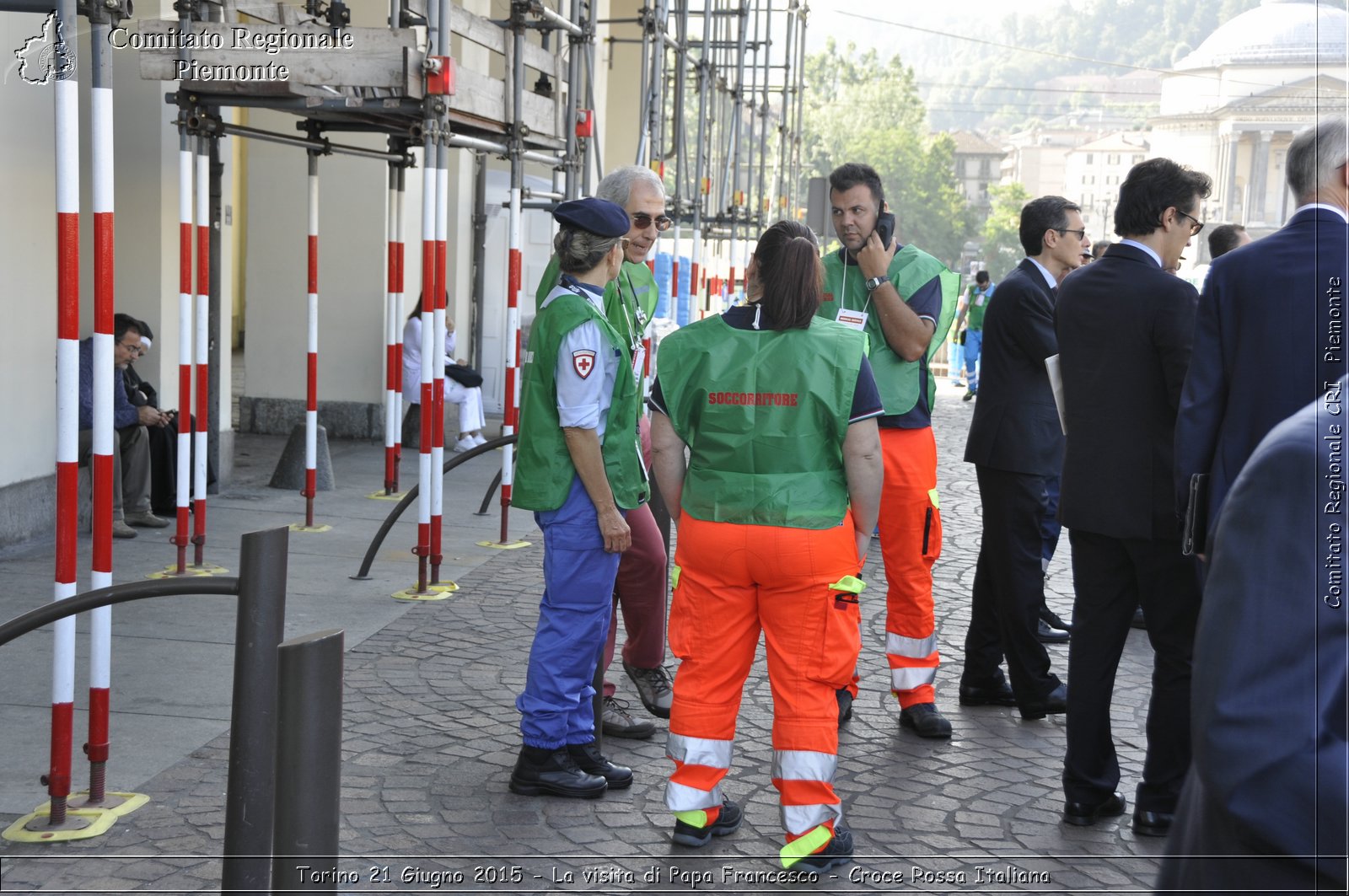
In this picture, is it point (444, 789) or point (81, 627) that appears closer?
point (444, 789)

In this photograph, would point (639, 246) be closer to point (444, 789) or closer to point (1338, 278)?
point (444, 789)

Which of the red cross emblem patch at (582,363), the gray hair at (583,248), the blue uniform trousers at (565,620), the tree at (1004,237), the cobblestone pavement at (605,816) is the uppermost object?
the tree at (1004,237)

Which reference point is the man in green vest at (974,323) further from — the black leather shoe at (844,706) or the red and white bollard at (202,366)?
the black leather shoe at (844,706)

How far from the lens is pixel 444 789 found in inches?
173

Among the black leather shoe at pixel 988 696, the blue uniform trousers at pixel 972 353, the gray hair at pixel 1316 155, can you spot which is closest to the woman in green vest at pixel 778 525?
the gray hair at pixel 1316 155

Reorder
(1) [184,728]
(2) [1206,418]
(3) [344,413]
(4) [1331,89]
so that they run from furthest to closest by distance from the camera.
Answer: (3) [344,413]
(1) [184,728]
(2) [1206,418]
(4) [1331,89]

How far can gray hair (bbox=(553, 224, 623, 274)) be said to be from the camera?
429 cm

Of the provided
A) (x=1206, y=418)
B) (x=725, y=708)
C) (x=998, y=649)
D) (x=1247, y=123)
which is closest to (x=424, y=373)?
(x=998, y=649)

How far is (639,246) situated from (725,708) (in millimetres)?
1769

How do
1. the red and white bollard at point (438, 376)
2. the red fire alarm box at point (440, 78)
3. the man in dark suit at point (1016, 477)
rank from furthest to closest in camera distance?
1. the red and white bollard at point (438, 376)
2. the red fire alarm box at point (440, 78)
3. the man in dark suit at point (1016, 477)

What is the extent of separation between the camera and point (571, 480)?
431cm

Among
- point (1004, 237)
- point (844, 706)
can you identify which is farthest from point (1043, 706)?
point (1004, 237)

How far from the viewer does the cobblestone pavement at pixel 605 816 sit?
3766mm

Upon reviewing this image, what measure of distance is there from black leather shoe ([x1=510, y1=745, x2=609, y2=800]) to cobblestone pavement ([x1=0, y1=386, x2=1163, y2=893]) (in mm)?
33
